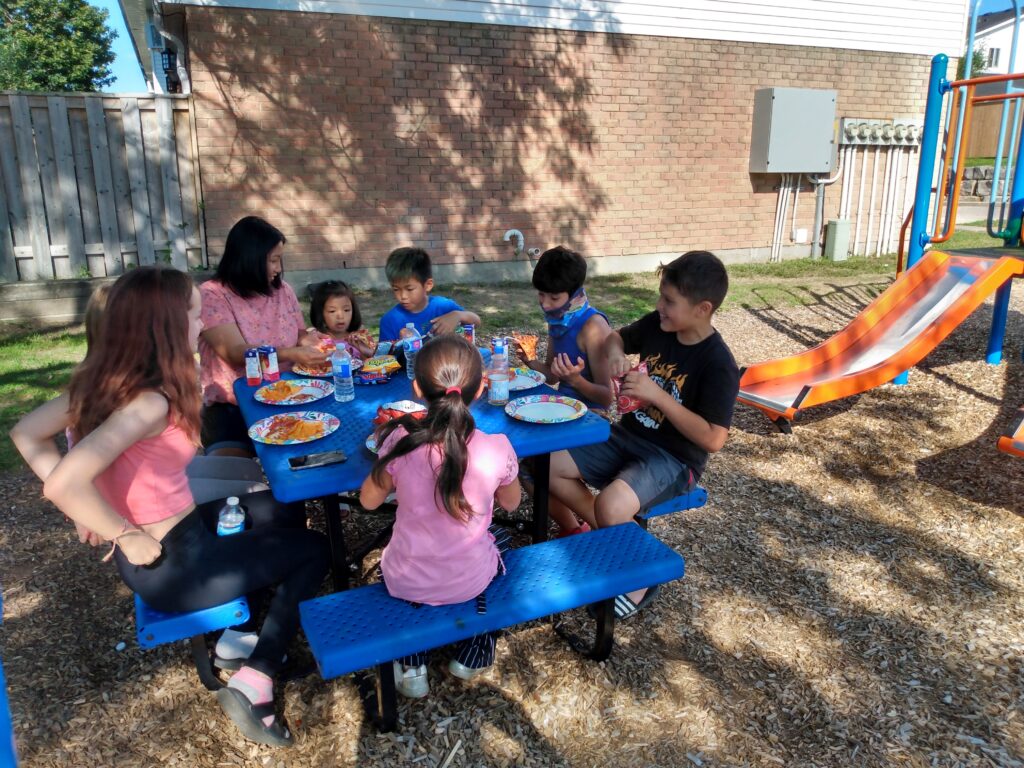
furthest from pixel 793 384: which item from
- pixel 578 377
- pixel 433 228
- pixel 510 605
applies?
pixel 433 228

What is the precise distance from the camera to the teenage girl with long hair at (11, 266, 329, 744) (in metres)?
2.13

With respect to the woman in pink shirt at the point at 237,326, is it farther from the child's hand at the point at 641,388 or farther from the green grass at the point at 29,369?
the green grass at the point at 29,369

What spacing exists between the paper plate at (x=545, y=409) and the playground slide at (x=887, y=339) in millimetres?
2457

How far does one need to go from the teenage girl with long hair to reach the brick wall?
7387mm

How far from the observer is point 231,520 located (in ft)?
8.75

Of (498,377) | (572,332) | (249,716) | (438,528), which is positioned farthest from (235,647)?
(572,332)

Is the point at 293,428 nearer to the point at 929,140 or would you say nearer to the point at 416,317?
the point at 416,317

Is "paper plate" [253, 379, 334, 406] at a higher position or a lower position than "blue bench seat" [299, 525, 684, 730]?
higher

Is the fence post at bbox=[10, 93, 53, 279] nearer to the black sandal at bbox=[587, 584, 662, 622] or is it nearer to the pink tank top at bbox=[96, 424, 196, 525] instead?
the pink tank top at bbox=[96, 424, 196, 525]

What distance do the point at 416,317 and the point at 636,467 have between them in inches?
65.7

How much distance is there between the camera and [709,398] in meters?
2.93

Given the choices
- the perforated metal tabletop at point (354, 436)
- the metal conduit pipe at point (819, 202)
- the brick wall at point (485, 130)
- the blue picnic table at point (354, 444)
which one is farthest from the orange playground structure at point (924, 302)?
the metal conduit pipe at point (819, 202)

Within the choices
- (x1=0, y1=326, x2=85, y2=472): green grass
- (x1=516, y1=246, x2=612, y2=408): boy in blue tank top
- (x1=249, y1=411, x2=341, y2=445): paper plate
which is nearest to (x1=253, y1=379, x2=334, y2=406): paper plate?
(x1=249, y1=411, x2=341, y2=445): paper plate

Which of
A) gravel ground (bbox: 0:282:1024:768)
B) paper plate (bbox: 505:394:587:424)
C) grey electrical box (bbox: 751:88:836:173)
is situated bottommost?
gravel ground (bbox: 0:282:1024:768)
